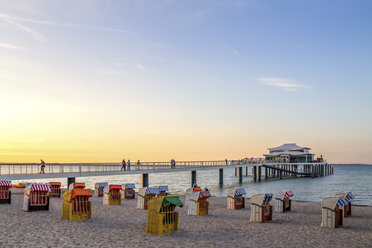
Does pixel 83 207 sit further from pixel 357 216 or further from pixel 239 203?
pixel 357 216

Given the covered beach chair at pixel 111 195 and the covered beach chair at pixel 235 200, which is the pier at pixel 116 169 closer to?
the covered beach chair at pixel 111 195

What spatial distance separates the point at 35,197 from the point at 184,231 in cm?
895

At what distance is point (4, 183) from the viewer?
21.7 m

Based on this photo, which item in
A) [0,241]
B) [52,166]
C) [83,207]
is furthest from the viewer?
[52,166]

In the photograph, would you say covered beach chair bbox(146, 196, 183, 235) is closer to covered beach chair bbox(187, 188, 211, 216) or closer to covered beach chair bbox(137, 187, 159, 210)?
covered beach chair bbox(187, 188, 211, 216)

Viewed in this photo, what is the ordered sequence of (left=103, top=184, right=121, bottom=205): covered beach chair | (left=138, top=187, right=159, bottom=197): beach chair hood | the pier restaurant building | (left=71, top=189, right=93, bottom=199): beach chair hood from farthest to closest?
the pier restaurant building, (left=103, top=184, right=121, bottom=205): covered beach chair, (left=138, top=187, right=159, bottom=197): beach chair hood, (left=71, top=189, right=93, bottom=199): beach chair hood

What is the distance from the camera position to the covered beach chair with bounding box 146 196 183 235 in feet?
43.7

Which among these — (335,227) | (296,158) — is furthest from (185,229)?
(296,158)

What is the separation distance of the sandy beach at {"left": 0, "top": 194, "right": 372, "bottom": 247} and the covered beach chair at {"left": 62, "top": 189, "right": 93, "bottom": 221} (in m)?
0.45

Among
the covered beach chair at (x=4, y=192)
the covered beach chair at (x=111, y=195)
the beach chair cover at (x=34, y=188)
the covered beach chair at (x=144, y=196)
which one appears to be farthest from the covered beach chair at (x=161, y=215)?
the covered beach chair at (x=4, y=192)

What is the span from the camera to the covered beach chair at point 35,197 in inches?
736

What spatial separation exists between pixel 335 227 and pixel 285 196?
5440mm

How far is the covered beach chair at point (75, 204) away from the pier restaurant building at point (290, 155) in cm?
6631

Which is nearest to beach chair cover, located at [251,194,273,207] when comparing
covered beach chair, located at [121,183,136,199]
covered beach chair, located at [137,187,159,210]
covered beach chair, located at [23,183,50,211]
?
covered beach chair, located at [137,187,159,210]
